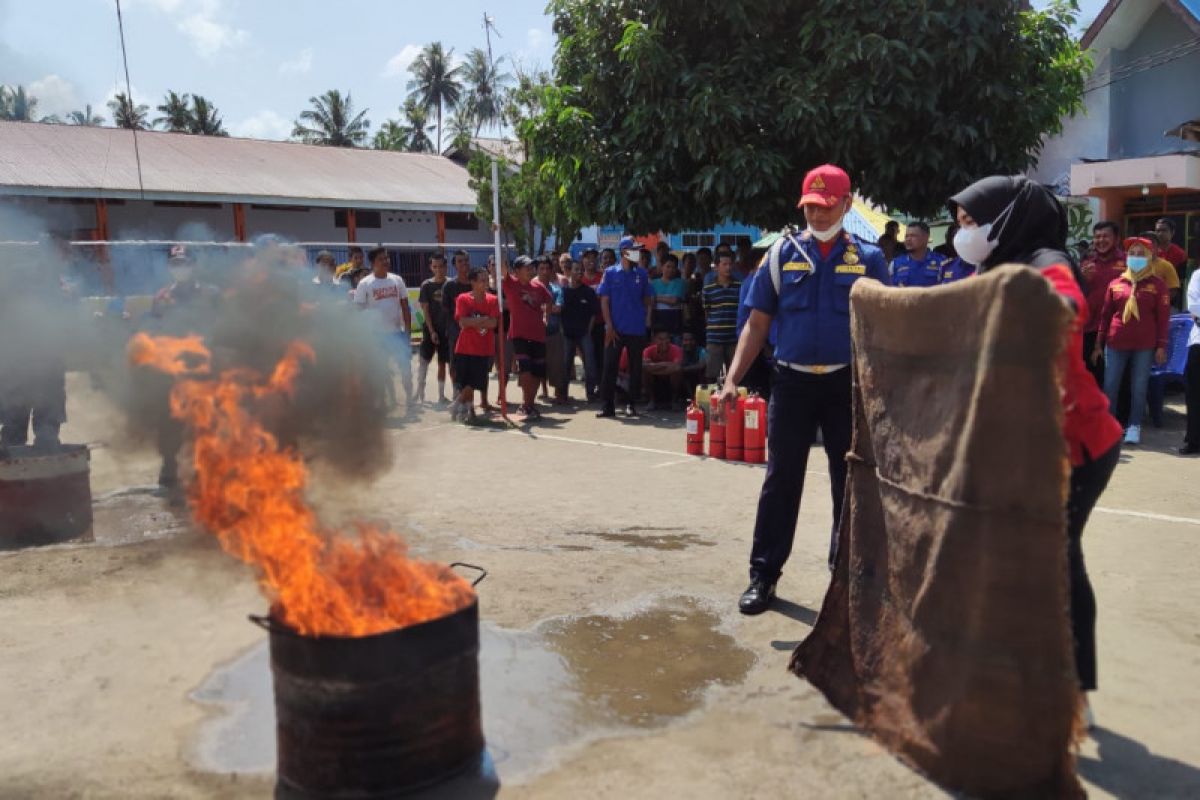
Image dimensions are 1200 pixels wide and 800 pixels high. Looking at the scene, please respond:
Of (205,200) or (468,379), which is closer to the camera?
(468,379)

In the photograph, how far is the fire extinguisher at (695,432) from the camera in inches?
365

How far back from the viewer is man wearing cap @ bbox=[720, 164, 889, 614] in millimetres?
4637

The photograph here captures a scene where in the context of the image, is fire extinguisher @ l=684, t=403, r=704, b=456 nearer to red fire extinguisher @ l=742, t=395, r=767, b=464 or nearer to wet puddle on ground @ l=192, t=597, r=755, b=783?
red fire extinguisher @ l=742, t=395, r=767, b=464

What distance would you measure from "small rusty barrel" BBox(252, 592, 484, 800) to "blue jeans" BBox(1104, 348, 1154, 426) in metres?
8.38

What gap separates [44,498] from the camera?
20.5 feet

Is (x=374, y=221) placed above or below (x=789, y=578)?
above

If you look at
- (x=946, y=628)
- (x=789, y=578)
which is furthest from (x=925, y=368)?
(x=789, y=578)

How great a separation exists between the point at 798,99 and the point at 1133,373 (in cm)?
500

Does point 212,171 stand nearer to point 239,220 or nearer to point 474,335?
point 239,220

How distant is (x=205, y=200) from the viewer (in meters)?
26.0

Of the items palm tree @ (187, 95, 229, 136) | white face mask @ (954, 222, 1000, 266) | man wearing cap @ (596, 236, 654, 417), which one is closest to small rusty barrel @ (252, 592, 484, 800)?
white face mask @ (954, 222, 1000, 266)

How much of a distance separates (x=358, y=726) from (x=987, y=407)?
7.37 ft

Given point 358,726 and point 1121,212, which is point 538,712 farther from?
point 1121,212

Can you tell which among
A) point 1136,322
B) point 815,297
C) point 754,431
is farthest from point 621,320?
point 815,297
